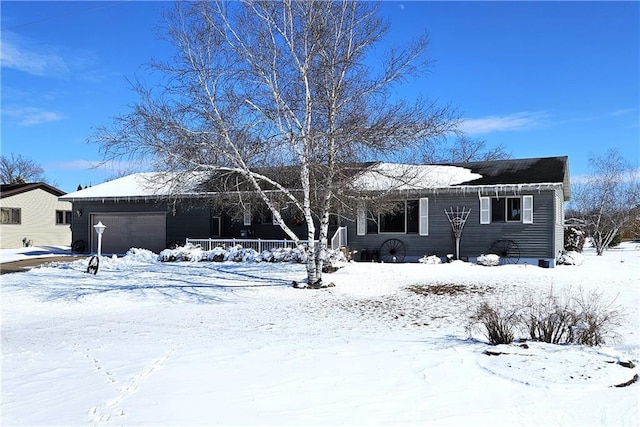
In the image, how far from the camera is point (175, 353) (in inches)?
259

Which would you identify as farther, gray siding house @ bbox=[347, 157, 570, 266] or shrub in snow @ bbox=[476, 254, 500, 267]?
gray siding house @ bbox=[347, 157, 570, 266]

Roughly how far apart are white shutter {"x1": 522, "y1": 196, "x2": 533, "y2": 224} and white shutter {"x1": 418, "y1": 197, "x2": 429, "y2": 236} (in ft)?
11.2

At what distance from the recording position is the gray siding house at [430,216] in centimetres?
1722

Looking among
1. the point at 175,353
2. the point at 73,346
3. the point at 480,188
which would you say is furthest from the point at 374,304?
the point at 480,188

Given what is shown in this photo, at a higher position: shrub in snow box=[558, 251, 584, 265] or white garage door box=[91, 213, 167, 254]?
white garage door box=[91, 213, 167, 254]

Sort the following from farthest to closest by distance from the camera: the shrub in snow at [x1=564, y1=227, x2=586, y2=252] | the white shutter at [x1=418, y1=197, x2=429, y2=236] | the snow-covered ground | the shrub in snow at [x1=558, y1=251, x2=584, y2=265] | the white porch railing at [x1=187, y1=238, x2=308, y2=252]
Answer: the shrub in snow at [x1=564, y1=227, x2=586, y2=252]
the white porch railing at [x1=187, y1=238, x2=308, y2=252]
the white shutter at [x1=418, y1=197, x2=429, y2=236]
the shrub in snow at [x1=558, y1=251, x2=584, y2=265]
the snow-covered ground

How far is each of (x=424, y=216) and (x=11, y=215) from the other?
985 inches

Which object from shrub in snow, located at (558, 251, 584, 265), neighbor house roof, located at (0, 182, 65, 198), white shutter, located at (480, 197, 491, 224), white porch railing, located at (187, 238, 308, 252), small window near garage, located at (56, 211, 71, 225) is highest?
neighbor house roof, located at (0, 182, 65, 198)

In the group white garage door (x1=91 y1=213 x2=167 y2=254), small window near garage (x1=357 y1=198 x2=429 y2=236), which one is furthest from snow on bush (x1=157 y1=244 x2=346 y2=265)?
white garage door (x1=91 y1=213 x2=167 y2=254)

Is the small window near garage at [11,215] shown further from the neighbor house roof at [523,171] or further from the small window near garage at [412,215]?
the neighbor house roof at [523,171]

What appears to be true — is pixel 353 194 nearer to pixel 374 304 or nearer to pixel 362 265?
pixel 374 304

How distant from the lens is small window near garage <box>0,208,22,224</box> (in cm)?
2936

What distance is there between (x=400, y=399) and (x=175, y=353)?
3302 millimetres

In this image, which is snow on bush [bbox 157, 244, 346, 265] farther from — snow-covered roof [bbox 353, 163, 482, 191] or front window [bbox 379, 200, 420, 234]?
snow-covered roof [bbox 353, 163, 482, 191]
